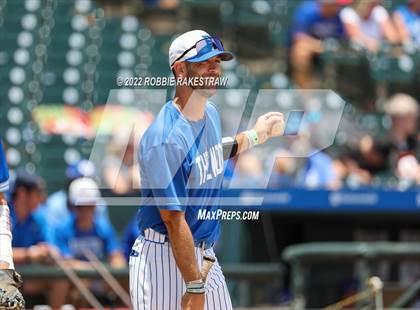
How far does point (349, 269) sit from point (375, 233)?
96 centimetres

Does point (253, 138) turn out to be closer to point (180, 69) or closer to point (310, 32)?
point (180, 69)

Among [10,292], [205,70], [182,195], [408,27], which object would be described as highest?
[205,70]

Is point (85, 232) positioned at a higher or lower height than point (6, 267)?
lower

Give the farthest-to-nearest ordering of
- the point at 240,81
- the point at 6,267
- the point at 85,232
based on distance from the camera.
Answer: the point at 240,81 → the point at 85,232 → the point at 6,267

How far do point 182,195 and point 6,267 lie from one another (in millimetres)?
736

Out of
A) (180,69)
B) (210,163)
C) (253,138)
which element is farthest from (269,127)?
(180,69)

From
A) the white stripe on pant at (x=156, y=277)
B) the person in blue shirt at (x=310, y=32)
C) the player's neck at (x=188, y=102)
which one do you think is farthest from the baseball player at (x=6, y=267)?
the person in blue shirt at (x=310, y=32)

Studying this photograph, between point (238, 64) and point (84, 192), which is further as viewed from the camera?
point (238, 64)

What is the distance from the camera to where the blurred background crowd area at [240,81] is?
28.9 feet

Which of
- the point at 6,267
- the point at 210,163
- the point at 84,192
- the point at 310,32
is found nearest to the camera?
the point at 6,267

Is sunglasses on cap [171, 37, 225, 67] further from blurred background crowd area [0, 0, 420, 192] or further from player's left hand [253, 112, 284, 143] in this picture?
blurred background crowd area [0, 0, 420, 192]

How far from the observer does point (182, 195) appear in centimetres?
407

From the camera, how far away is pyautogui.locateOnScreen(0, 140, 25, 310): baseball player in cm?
384

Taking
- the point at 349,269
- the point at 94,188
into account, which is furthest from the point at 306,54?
the point at 94,188
